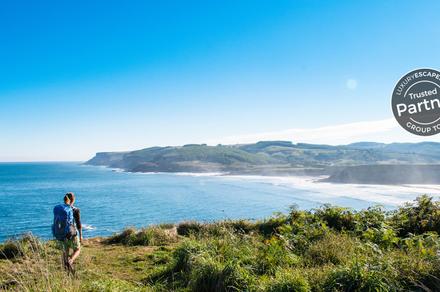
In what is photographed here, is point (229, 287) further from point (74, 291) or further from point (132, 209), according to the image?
point (132, 209)

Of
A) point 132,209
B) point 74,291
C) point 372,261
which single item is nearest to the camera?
point 74,291

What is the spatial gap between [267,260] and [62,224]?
5.01 m

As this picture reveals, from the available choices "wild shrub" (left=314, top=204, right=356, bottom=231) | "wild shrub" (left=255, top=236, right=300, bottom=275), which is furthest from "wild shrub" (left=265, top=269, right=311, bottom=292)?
"wild shrub" (left=314, top=204, right=356, bottom=231)

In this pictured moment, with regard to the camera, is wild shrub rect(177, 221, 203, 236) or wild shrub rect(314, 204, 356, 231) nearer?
wild shrub rect(314, 204, 356, 231)

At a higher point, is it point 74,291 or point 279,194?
point 74,291

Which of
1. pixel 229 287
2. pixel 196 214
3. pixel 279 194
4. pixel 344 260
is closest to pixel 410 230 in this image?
pixel 344 260

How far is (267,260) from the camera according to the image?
6539 millimetres

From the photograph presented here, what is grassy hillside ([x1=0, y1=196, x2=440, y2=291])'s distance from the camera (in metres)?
5.16

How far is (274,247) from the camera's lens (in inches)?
272

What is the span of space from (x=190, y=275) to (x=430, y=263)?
4.30m

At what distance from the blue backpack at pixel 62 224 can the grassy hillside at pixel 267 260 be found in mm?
567

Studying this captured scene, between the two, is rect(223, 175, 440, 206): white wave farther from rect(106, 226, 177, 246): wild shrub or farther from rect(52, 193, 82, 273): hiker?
rect(52, 193, 82, 273): hiker

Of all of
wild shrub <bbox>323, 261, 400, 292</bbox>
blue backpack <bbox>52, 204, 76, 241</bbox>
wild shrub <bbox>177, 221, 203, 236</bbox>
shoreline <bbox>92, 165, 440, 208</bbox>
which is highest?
blue backpack <bbox>52, 204, 76, 241</bbox>

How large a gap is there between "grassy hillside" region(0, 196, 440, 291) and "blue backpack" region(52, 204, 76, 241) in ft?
1.86
